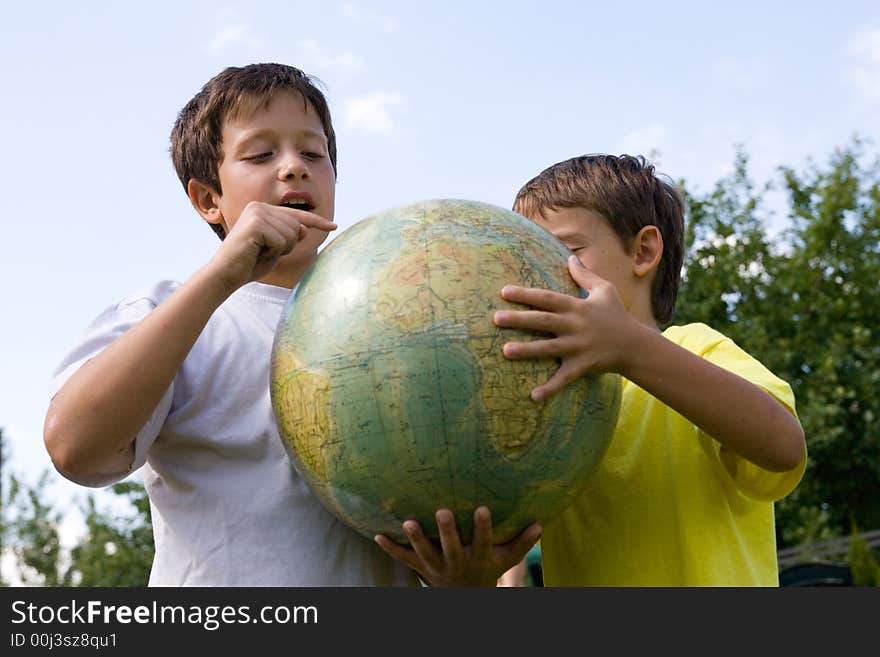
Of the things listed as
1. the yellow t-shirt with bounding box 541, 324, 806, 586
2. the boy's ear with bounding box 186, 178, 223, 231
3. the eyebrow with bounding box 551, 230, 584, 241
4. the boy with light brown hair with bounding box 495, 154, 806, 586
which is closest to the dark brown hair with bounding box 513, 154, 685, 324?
the boy with light brown hair with bounding box 495, 154, 806, 586

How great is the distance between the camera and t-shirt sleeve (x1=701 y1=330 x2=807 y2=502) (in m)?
3.39

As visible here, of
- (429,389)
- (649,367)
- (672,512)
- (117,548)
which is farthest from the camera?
(117,548)

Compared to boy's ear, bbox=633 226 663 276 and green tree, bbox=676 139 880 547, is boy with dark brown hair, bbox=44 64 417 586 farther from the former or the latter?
green tree, bbox=676 139 880 547

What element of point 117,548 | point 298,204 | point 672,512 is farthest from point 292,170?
point 117,548

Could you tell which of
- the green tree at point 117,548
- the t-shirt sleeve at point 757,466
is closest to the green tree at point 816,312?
the green tree at point 117,548

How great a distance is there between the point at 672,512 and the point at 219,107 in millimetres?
2257

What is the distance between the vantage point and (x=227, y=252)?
3.13 metres

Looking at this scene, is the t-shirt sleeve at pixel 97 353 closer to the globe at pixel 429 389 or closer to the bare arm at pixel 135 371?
the bare arm at pixel 135 371

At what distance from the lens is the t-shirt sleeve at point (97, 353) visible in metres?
3.17

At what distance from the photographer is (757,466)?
11.1 feet

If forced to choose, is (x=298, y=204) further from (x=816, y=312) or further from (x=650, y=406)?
(x=816, y=312)

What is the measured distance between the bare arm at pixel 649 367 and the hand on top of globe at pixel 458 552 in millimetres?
488

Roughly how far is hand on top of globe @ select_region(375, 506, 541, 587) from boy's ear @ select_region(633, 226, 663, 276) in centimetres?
134

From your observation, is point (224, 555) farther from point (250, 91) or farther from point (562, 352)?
point (250, 91)
